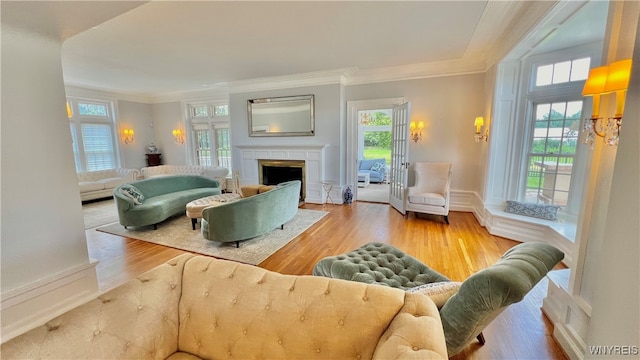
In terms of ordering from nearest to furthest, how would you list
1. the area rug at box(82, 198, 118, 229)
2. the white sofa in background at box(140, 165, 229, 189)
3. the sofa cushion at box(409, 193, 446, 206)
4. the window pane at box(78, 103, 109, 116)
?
1. the sofa cushion at box(409, 193, 446, 206)
2. the area rug at box(82, 198, 118, 229)
3. the window pane at box(78, 103, 109, 116)
4. the white sofa in background at box(140, 165, 229, 189)

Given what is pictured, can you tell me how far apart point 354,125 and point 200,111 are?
187 inches

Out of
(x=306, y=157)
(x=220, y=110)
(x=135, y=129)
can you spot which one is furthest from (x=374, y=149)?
(x=135, y=129)

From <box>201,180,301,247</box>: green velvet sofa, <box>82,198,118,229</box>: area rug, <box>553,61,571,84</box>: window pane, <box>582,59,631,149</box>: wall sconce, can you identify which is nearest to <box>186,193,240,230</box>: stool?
<box>201,180,301,247</box>: green velvet sofa

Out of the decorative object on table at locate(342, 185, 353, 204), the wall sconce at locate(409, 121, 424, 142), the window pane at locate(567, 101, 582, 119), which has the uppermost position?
the window pane at locate(567, 101, 582, 119)

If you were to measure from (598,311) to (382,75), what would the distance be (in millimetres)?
5168

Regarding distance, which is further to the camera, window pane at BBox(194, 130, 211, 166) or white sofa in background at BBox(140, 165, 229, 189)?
window pane at BBox(194, 130, 211, 166)

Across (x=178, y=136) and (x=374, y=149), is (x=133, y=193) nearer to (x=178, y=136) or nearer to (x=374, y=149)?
(x=178, y=136)

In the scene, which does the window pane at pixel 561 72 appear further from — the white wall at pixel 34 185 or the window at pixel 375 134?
the window at pixel 375 134

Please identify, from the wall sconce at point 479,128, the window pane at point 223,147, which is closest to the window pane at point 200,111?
the window pane at point 223,147

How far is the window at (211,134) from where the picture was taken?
725cm

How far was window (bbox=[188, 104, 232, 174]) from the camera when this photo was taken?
23.8 ft

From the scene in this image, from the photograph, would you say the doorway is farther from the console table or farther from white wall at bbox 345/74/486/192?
the console table

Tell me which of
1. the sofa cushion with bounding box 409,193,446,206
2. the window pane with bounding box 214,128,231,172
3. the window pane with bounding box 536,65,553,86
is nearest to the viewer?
the window pane with bounding box 536,65,553,86

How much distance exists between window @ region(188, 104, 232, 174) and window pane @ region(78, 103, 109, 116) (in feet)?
7.00
